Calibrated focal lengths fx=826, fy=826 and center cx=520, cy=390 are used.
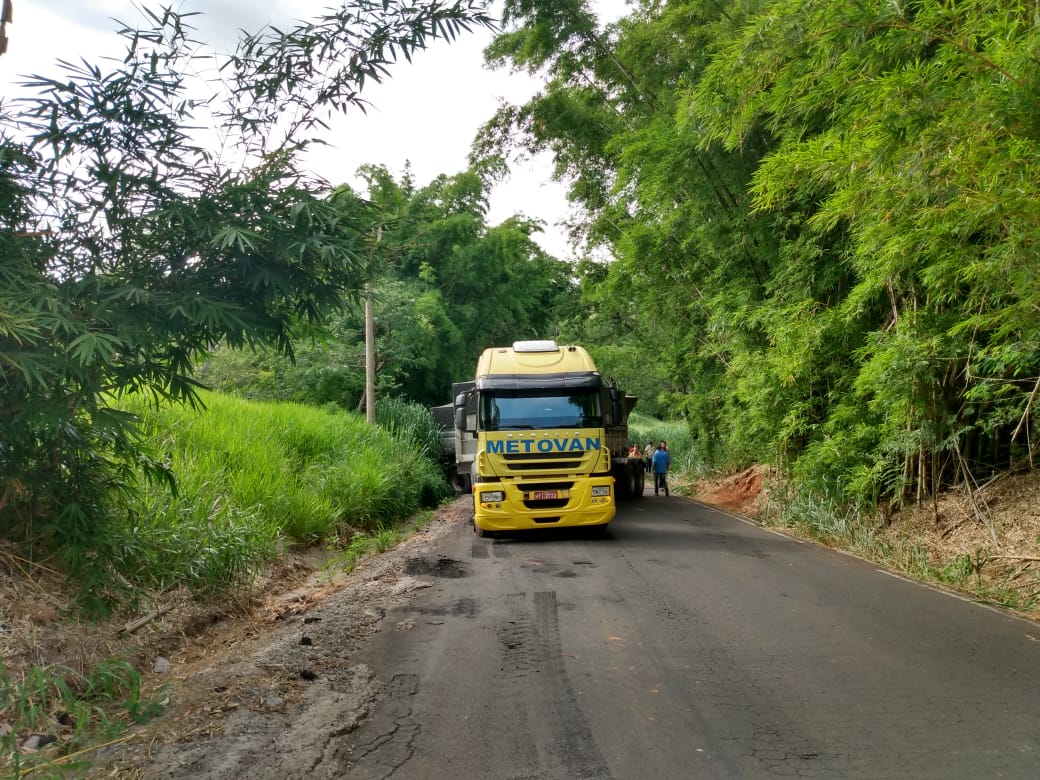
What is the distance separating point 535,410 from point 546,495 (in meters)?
1.37

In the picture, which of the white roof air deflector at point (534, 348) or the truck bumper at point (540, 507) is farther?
the white roof air deflector at point (534, 348)

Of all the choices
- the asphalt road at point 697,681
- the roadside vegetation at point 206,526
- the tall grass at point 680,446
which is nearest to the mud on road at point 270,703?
the asphalt road at point 697,681

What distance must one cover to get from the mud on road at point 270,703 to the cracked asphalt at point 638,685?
2 cm

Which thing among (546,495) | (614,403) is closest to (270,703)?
(546,495)

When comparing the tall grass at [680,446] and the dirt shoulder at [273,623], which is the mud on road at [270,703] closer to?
the dirt shoulder at [273,623]

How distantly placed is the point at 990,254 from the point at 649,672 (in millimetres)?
4252

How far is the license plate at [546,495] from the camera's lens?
13.0 m

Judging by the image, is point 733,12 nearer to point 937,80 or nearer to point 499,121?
point 937,80

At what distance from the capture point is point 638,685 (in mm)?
5469

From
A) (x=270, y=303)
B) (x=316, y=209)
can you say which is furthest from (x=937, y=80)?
(x=270, y=303)

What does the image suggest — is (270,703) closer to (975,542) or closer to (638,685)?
(638,685)

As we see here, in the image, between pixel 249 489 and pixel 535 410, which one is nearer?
pixel 249 489

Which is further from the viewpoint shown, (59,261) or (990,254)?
(990,254)

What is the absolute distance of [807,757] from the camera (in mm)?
4246
